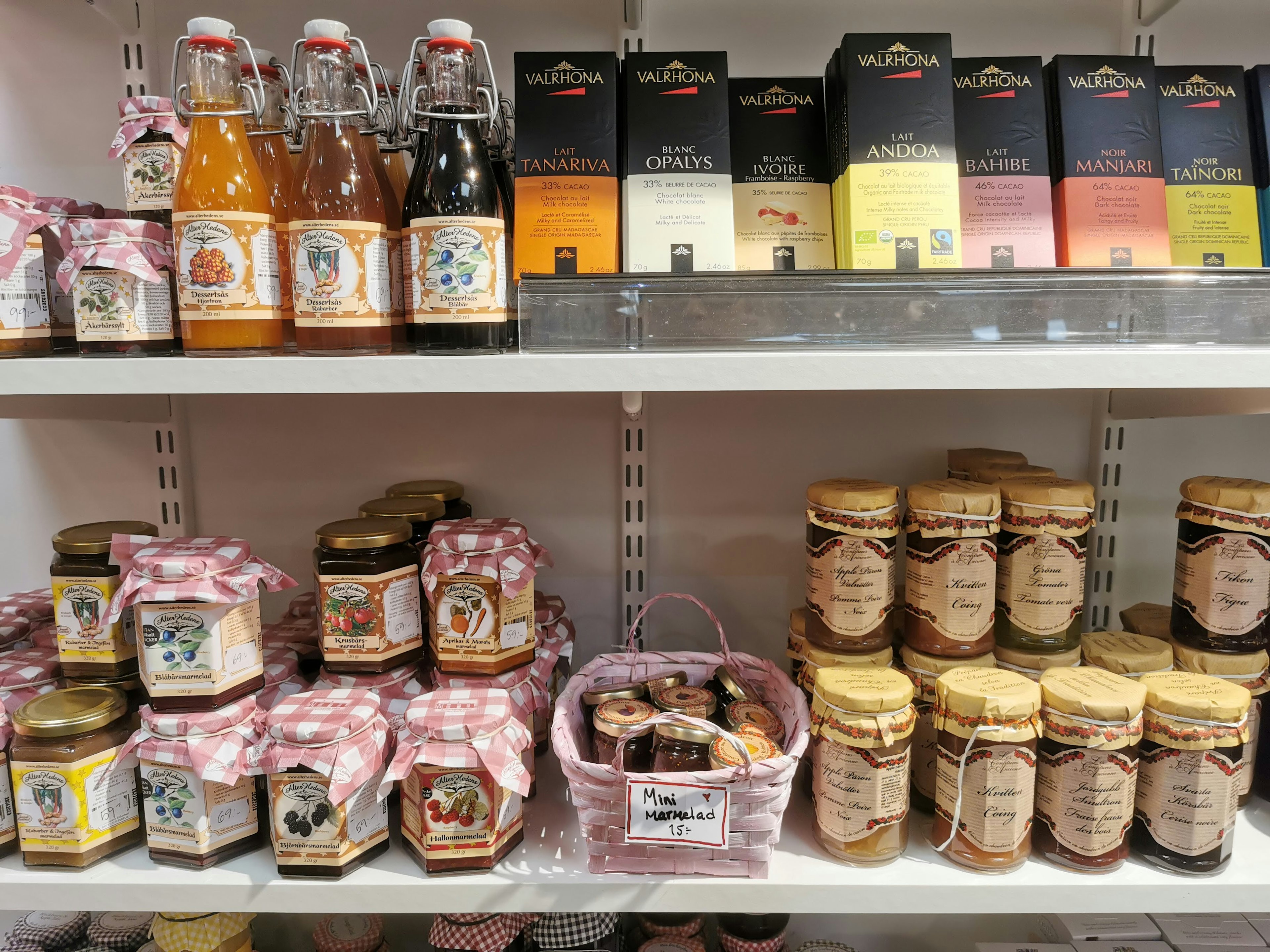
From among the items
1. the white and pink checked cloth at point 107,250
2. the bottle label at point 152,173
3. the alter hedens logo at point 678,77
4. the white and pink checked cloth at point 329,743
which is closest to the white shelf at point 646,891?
the white and pink checked cloth at point 329,743

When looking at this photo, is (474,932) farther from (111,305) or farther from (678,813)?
(111,305)

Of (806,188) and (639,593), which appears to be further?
(639,593)

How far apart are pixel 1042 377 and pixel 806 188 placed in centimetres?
39

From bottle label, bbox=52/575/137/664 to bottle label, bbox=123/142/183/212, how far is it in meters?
0.44

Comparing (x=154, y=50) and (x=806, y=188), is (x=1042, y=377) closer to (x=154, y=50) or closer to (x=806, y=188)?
(x=806, y=188)

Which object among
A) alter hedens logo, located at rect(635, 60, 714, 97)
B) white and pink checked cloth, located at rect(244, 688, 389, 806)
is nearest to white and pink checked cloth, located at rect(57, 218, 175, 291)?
white and pink checked cloth, located at rect(244, 688, 389, 806)

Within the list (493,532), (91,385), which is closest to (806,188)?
(493,532)

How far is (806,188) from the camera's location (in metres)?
1.02

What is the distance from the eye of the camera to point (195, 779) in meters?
0.87

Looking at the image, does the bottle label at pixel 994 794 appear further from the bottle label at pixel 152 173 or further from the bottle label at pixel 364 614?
the bottle label at pixel 152 173

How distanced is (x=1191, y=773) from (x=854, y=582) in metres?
0.39

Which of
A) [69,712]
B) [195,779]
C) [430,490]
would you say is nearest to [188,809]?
[195,779]

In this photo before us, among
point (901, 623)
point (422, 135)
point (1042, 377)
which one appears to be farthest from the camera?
point (901, 623)

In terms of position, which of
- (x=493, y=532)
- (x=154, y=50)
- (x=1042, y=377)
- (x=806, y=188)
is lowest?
(x=493, y=532)
